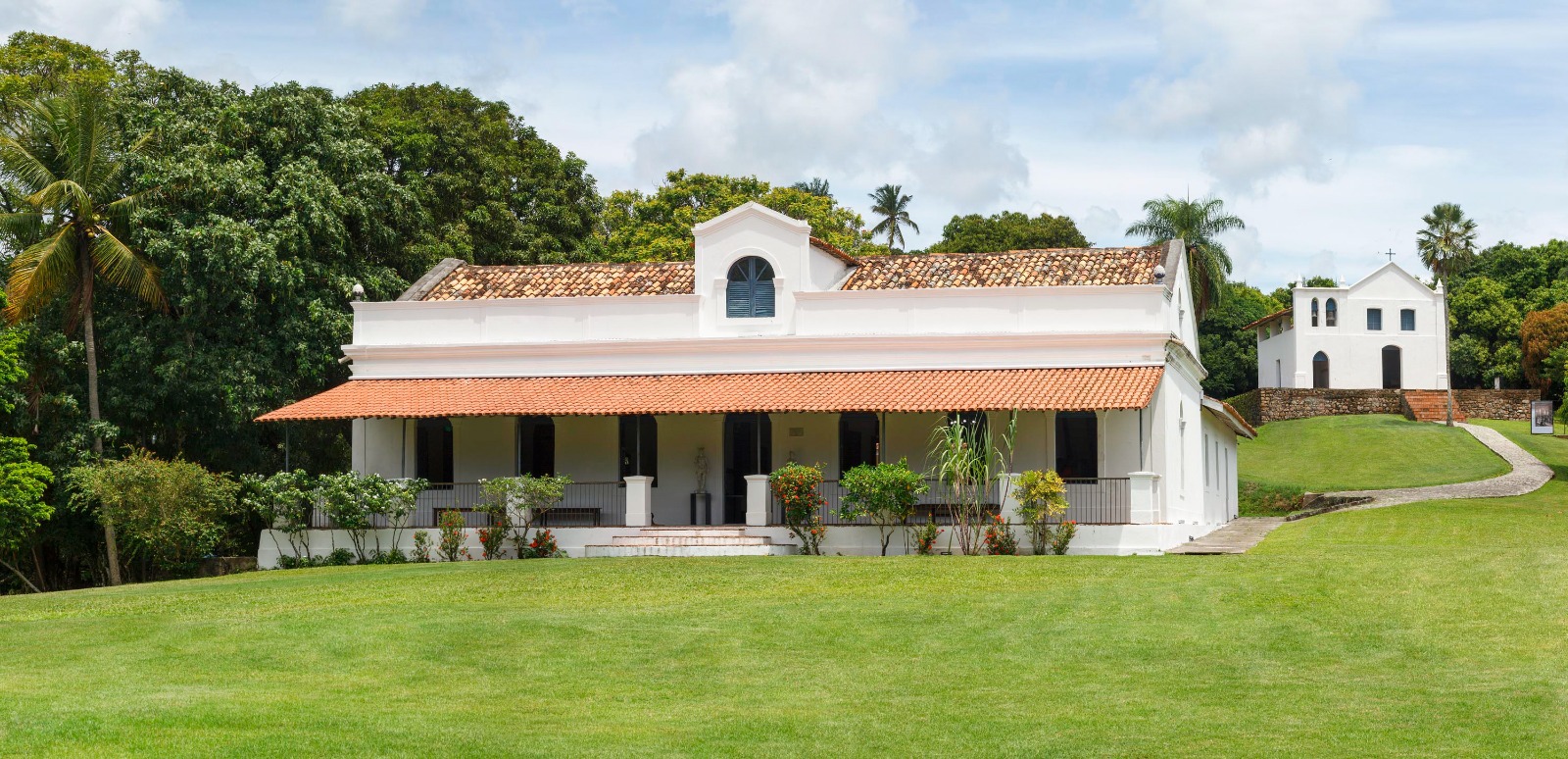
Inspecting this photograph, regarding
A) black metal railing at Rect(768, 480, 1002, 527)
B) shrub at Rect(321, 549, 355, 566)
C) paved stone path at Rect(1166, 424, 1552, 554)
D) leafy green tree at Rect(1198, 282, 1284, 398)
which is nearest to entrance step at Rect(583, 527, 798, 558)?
black metal railing at Rect(768, 480, 1002, 527)

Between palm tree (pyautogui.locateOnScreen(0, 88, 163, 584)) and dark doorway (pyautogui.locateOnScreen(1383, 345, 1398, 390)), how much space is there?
56.9 m

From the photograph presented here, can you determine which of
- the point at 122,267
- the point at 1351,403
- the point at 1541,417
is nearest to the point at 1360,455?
the point at 1541,417

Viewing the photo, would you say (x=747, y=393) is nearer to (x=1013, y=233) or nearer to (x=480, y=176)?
(x=480, y=176)

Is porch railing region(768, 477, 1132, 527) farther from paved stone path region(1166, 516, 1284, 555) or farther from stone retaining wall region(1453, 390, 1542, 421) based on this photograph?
stone retaining wall region(1453, 390, 1542, 421)

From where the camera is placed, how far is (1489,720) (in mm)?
11938

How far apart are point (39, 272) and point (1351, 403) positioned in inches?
2079

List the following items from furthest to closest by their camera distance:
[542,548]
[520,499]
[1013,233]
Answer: [1013,233], [520,499], [542,548]

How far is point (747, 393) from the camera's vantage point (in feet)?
91.4

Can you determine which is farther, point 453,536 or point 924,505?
point 453,536

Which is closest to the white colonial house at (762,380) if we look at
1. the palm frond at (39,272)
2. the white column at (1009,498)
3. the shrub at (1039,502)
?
the white column at (1009,498)

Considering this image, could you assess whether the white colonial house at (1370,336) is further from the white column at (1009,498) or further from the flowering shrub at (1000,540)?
the flowering shrub at (1000,540)

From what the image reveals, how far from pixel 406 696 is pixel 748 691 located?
9.44 ft

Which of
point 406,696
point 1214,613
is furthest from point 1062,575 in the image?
point 406,696

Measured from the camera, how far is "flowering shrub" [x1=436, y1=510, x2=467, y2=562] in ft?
89.6
